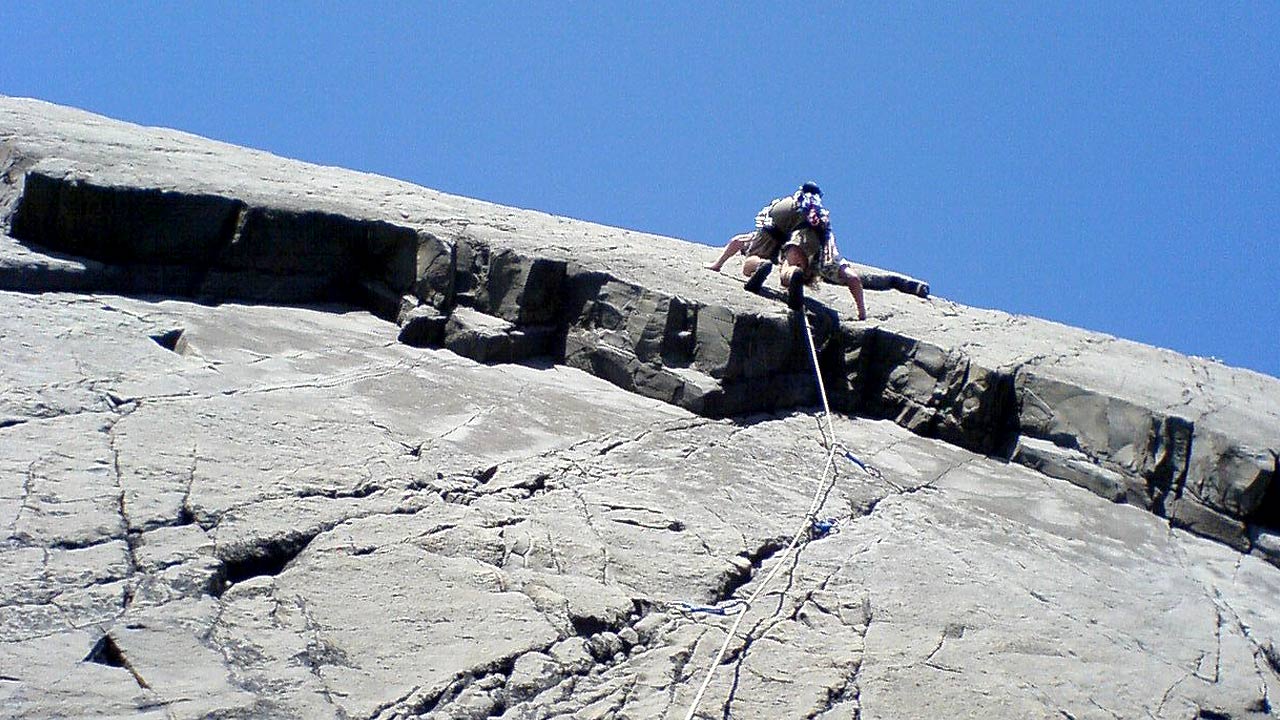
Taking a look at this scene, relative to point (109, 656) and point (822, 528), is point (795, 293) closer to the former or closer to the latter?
point (822, 528)

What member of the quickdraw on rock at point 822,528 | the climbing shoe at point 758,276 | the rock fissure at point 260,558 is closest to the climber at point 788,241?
the climbing shoe at point 758,276

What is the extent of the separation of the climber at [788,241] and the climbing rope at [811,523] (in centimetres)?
32

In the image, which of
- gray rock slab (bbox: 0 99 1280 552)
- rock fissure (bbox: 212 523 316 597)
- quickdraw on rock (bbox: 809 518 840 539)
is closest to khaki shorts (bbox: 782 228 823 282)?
gray rock slab (bbox: 0 99 1280 552)

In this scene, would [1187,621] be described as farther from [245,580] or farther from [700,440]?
[245,580]

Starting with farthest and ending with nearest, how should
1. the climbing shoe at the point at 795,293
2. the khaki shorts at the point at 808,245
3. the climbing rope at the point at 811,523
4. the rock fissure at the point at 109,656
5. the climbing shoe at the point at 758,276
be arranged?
the khaki shorts at the point at 808,245, the climbing shoe at the point at 758,276, the climbing shoe at the point at 795,293, the climbing rope at the point at 811,523, the rock fissure at the point at 109,656

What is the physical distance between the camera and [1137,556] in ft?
14.9

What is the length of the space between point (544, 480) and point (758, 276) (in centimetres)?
218

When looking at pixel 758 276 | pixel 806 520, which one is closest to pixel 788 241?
pixel 758 276

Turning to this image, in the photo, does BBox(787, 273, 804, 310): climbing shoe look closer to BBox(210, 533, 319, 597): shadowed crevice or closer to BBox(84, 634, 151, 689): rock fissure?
BBox(210, 533, 319, 597): shadowed crevice

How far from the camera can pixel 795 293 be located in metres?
5.71

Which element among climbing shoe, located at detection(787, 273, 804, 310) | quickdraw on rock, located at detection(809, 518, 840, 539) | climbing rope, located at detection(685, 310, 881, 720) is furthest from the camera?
climbing shoe, located at detection(787, 273, 804, 310)

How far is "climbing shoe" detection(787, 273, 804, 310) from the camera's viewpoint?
5.68 m

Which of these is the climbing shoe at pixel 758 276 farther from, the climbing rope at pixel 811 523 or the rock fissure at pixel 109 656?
the rock fissure at pixel 109 656

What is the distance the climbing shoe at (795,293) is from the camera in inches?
224
